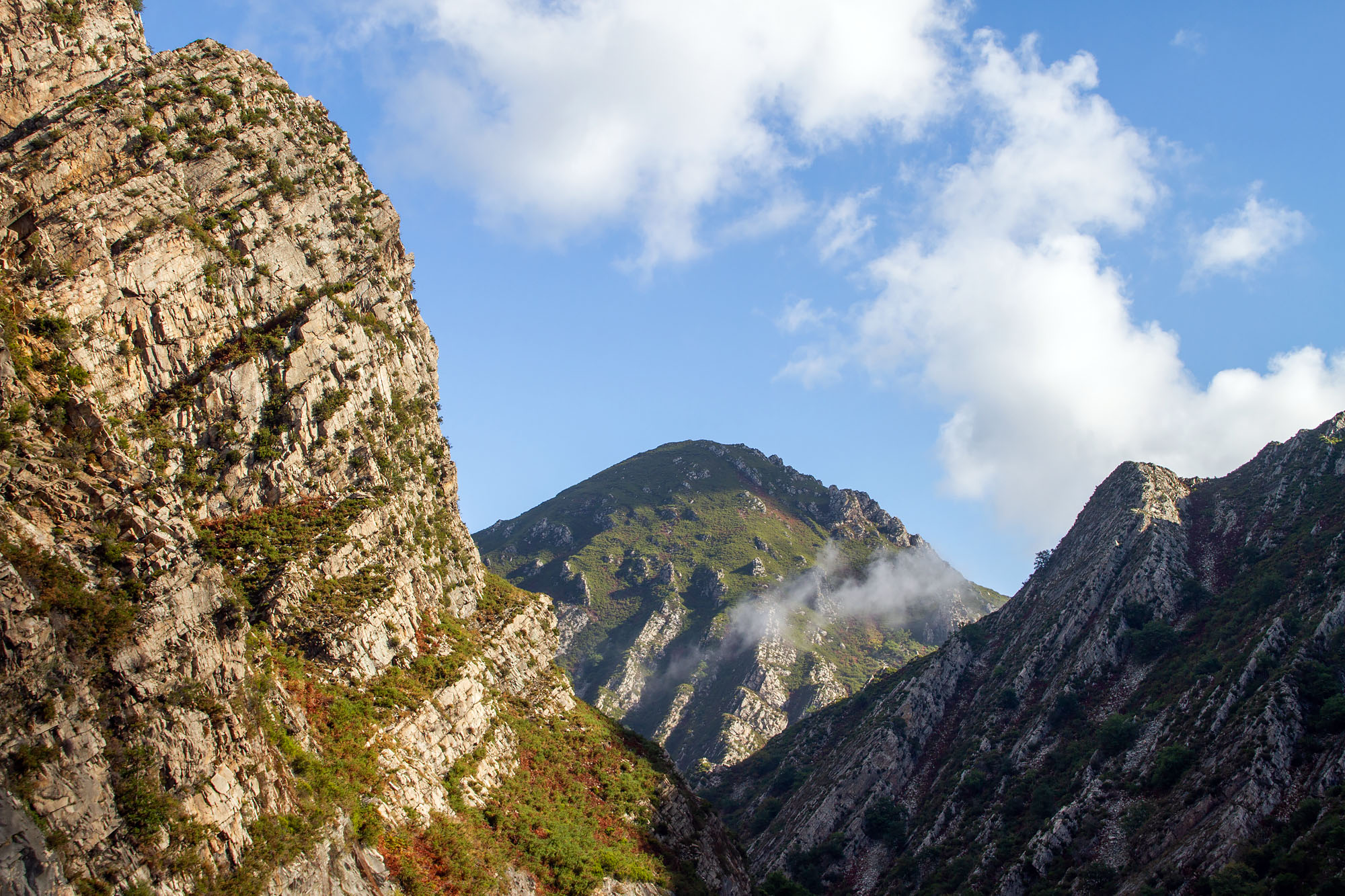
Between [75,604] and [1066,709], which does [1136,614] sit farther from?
[75,604]

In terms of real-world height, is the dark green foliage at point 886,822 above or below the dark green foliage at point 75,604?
below

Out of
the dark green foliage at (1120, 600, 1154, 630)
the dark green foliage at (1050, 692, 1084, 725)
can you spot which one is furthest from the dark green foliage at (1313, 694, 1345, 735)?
the dark green foliage at (1120, 600, 1154, 630)

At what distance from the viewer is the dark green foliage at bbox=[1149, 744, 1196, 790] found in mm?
55969

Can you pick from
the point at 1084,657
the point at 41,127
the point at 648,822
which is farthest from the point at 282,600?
the point at 1084,657

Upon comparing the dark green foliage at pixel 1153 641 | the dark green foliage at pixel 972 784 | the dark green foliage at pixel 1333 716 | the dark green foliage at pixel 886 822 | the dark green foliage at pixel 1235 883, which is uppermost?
the dark green foliage at pixel 1153 641

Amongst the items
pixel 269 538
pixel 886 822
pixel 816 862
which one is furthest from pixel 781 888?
pixel 269 538

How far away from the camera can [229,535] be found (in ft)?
144

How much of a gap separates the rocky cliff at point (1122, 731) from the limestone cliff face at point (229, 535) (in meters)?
25.7

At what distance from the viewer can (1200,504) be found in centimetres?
10350

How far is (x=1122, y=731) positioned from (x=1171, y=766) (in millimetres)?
9911

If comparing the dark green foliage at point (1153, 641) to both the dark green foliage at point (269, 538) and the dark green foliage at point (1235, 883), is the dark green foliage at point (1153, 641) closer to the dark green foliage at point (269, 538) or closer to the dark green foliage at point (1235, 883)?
the dark green foliage at point (1235, 883)

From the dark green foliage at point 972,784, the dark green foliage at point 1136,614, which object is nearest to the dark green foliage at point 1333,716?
the dark green foliage at point 1136,614

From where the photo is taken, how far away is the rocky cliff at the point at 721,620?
144750 mm

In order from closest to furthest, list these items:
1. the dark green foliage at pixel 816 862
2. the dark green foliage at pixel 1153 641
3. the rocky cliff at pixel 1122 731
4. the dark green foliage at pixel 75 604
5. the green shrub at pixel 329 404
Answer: the dark green foliage at pixel 75 604 → the rocky cliff at pixel 1122 731 → the green shrub at pixel 329 404 → the dark green foliage at pixel 1153 641 → the dark green foliage at pixel 816 862
